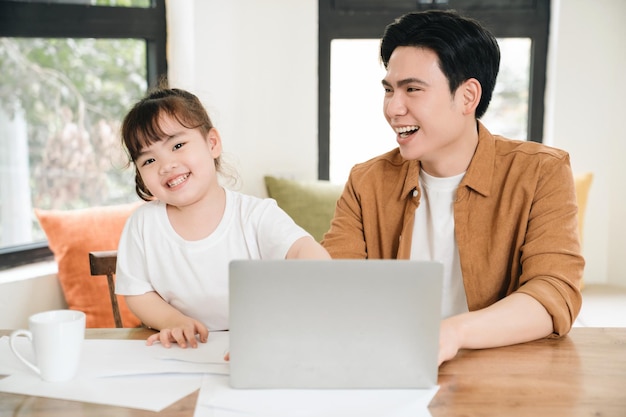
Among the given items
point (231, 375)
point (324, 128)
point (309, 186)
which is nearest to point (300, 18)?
point (324, 128)

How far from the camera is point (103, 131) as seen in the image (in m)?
2.63

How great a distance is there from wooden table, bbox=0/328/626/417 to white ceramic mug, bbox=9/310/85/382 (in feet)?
0.18

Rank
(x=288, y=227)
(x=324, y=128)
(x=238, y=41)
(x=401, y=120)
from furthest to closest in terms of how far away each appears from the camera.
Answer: (x=324, y=128) < (x=238, y=41) < (x=401, y=120) < (x=288, y=227)

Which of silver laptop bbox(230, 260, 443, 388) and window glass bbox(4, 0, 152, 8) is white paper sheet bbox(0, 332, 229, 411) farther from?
window glass bbox(4, 0, 152, 8)

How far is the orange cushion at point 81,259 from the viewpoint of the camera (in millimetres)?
2238

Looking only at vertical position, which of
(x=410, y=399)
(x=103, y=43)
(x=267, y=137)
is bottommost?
(x=410, y=399)

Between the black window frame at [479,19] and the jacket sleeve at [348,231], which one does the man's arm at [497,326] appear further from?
the black window frame at [479,19]

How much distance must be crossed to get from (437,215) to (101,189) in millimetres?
1632

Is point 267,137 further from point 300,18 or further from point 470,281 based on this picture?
point 470,281

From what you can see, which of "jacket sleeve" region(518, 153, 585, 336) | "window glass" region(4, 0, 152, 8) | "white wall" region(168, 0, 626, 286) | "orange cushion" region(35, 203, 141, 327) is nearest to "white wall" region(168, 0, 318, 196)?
"white wall" region(168, 0, 626, 286)

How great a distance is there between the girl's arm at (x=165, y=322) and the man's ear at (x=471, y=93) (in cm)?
87

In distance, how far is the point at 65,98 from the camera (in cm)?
253

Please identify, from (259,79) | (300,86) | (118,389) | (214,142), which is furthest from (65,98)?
(118,389)

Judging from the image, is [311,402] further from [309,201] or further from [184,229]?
[309,201]
